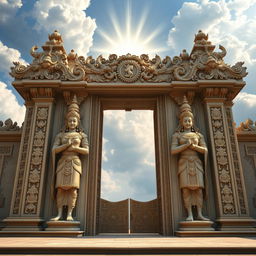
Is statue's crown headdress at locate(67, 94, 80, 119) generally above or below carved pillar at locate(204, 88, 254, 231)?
above

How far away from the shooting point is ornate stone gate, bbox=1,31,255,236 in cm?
582

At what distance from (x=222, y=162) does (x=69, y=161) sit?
3.90 metres

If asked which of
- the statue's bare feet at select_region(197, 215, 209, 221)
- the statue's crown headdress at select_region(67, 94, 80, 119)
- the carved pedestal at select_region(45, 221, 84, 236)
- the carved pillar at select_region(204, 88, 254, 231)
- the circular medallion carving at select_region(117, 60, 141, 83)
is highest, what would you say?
the circular medallion carving at select_region(117, 60, 141, 83)

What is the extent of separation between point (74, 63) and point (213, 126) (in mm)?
4518

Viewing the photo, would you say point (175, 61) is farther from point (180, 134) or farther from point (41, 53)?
point (41, 53)

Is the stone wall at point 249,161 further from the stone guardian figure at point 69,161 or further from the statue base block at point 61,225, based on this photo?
the statue base block at point 61,225

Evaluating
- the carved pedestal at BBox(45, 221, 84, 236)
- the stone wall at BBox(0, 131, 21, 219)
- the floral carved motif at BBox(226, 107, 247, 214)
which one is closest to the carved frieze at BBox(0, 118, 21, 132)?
the stone wall at BBox(0, 131, 21, 219)

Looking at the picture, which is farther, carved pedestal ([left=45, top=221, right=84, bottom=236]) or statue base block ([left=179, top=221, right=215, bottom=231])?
statue base block ([left=179, top=221, right=215, bottom=231])

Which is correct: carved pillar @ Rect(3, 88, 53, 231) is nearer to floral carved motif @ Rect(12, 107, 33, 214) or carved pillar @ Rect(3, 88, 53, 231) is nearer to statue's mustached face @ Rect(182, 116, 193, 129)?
floral carved motif @ Rect(12, 107, 33, 214)

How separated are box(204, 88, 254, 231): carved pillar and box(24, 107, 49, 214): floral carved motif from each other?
14.6 feet

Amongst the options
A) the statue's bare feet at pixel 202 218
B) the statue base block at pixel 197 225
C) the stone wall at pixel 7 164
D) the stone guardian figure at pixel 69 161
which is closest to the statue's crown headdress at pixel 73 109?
the stone guardian figure at pixel 69 161

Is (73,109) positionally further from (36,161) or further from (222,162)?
(222,162)

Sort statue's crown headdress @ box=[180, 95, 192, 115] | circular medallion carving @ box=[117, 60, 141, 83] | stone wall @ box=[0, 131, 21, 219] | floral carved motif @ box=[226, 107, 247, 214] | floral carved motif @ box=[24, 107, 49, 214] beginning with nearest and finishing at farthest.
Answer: floral carved motif @ box=[24, 107, 49, 214]
floral carved motif @ box=[226, 107, 247, 214]
statue's crown headdress @ box=[180, 95, 192, 115]
stone wall @ box=[0, 131, 21, 219]
circular medallion carving @ box=[117, 60, 141, 83]

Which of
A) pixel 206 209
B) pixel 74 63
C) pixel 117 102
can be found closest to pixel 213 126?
pixel 206 209
